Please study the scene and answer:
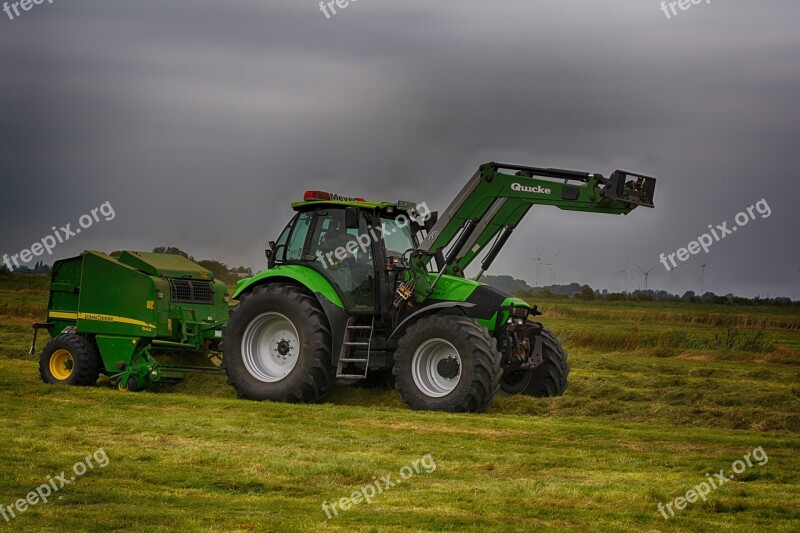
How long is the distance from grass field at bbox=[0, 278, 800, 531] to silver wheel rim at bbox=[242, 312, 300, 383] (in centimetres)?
72

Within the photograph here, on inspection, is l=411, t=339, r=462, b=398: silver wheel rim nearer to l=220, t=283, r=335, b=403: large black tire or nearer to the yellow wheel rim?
l=220, t=283, r=335, b=403: large black tire

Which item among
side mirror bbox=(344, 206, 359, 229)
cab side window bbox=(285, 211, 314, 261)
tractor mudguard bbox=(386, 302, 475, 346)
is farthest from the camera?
cab side window bbox=(285, 211, 314, 261)

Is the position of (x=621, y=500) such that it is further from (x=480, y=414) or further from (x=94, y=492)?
(x=480, y=414)

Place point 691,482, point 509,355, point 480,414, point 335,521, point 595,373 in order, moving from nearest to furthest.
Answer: point 335,521 < point 691,482 < point 480,414 < point 509,355 < point 595,373

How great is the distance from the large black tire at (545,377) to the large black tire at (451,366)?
151 centimetres

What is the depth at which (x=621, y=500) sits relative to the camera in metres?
8.55

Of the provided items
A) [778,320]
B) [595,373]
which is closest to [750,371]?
[595,373]

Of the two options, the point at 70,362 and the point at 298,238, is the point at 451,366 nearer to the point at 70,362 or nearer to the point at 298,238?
the point at 298,238

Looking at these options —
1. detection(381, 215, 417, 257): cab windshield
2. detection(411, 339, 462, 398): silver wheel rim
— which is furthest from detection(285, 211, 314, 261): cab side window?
detection(411, 339, 462, 398): silver wheel rim

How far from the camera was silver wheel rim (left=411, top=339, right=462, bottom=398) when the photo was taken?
1418 cm

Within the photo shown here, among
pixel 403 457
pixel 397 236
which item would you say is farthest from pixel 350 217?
pixel 403 457

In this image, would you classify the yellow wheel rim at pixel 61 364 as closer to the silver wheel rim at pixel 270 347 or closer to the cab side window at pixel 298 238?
the silver wheel rim at pixel 270 347

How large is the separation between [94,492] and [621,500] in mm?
4272

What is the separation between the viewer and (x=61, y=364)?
54.6 feet
